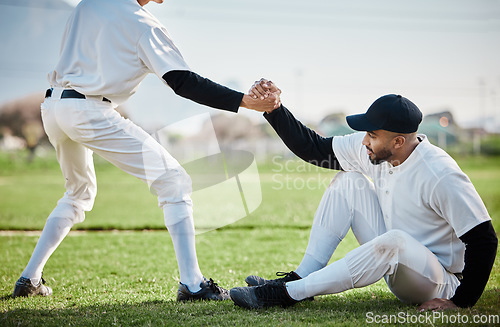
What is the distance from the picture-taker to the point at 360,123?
9.65 ft

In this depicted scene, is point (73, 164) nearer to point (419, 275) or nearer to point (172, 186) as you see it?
point (172, 186)

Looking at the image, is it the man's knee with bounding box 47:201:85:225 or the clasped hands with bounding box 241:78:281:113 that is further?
the man's knee with bounding box 47:201:85:225

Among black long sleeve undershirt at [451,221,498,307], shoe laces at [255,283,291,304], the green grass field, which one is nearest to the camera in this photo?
black long sleeve undershirt at [451,221,498,307]

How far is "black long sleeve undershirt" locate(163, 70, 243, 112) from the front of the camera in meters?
3.21

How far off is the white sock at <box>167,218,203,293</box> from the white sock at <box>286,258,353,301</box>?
79 centimetres

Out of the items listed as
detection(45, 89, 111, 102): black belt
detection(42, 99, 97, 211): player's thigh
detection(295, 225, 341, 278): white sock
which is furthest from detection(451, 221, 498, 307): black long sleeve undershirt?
detection(42, 99, 97, 211): player's thigh

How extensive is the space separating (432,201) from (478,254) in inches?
14.1

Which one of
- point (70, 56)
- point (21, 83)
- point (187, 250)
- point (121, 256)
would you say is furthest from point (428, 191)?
point (21, 83)

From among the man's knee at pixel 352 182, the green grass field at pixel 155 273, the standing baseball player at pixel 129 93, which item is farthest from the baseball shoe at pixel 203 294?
the man's knee at pixel 352 182

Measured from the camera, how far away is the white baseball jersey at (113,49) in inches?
125

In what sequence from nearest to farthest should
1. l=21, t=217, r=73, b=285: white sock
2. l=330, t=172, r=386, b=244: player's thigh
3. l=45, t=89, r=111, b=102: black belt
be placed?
l=330, t=172, r=386, b=244: player's thigh, l=45, t=89, r=111, b=102: black belt, l=21, t=217, r=73, b=285: white sock

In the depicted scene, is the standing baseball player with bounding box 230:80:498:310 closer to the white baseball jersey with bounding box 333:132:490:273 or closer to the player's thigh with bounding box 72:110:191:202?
the white baseball jersey with bounding box 333:132:490:273

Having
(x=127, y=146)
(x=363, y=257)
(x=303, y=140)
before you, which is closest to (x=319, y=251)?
(x=363, y=257)

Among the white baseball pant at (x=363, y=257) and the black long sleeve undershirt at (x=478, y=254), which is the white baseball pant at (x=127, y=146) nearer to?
the white baseball pant at (x=363, y=257)
